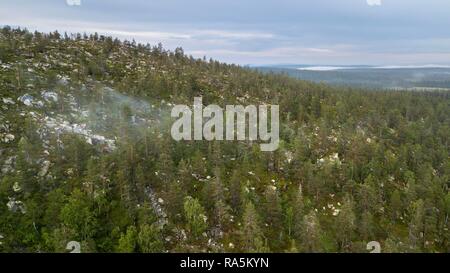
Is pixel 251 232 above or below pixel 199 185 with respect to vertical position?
below

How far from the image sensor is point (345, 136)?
98.2 m

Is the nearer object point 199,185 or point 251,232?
point 251,232

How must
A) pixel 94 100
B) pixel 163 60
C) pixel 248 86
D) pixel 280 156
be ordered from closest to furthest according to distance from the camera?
pixel 280 156
pixel 94 100
pixel 248 86
pixel 163 60

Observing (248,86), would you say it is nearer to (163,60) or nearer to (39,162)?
(163,60)

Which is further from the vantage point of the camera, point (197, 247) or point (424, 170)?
point (424, 170)

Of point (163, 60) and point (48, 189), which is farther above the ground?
point (163, 60)

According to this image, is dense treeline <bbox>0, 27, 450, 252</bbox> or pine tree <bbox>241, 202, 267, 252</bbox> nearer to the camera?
pine tree <bbox>241, 202, 267, 252</bbox>

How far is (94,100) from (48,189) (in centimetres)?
4402

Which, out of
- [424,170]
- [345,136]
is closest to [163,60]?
[345,136]

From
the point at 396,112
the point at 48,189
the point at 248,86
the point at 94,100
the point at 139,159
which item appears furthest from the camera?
the point at 248,86

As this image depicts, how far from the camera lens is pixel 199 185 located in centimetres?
6656

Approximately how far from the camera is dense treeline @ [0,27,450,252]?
51500mm

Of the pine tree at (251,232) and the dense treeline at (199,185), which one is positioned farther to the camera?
the dense treeline at (199,185)

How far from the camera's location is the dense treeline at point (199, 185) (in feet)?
169
